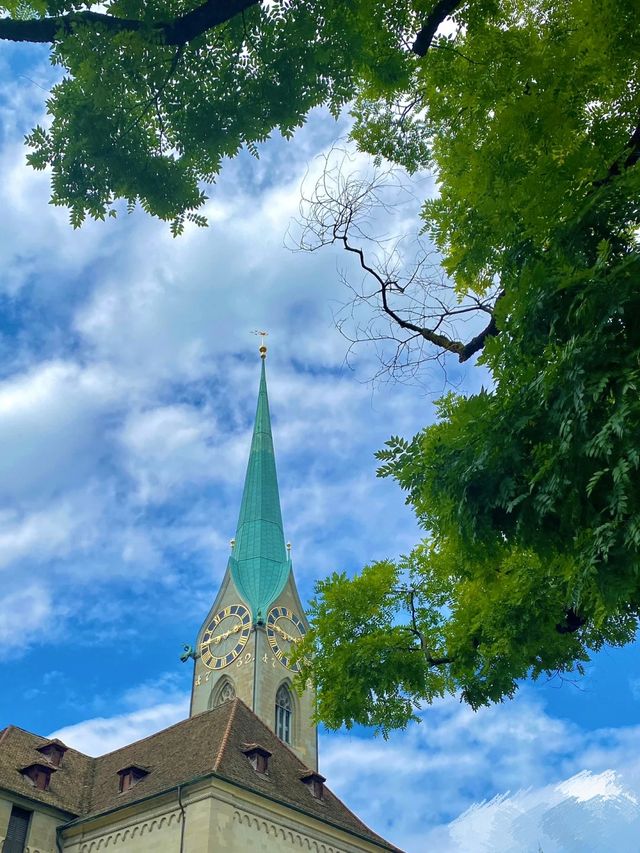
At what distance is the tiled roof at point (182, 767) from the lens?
893 inches

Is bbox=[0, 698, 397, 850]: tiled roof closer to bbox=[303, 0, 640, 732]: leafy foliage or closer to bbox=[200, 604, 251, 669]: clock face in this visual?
bbox=[303, 0, 640, 732]: leafy foliage

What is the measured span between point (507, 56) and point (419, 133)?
279 cm

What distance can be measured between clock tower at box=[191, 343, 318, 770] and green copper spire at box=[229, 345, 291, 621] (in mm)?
57

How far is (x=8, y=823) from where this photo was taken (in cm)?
2241

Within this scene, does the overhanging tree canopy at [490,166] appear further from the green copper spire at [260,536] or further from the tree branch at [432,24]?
the green copper spire at [260,536]

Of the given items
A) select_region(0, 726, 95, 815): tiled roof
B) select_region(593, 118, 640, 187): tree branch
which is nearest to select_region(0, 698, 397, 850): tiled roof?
select_region(0, 726, 95, 815): tiled roof

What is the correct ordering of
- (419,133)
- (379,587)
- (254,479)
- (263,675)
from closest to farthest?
(419,133) → (379,587) → (263,675) → (254,479)

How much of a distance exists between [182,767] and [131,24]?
20177mm

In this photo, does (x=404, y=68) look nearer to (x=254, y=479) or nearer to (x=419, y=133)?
(x=419, y=133)

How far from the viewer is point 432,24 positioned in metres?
8.31

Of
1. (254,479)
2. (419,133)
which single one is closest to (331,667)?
(419,133)

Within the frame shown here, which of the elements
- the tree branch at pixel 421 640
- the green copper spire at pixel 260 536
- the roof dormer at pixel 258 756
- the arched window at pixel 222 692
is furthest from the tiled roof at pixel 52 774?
the green copper spire at pixel 260 536

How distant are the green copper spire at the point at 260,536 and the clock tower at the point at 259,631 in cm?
6

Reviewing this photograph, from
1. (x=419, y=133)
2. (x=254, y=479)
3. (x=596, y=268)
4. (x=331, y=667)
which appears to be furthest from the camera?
(x=254, y=479)
